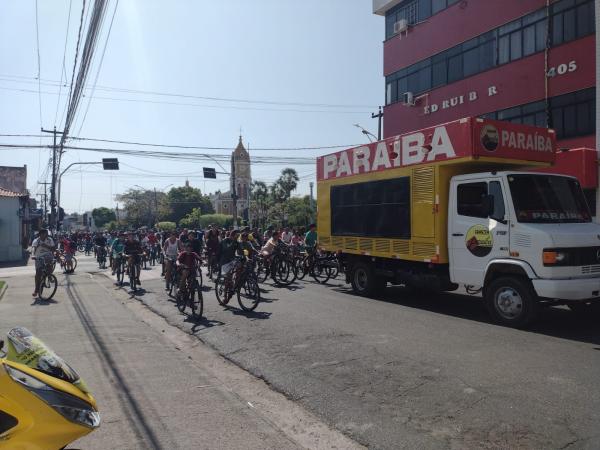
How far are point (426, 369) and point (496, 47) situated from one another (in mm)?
17380

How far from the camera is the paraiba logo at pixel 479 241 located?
8805mm

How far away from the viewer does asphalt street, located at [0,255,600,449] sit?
14.5ft

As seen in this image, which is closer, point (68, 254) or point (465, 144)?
point (465, 144)

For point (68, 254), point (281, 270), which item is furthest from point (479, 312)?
point (68, 254)

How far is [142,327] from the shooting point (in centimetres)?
937

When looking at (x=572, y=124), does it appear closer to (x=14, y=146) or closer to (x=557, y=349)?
(x=557, y=349)

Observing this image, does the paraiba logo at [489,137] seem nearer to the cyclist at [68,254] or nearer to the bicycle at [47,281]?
the bicycle at [47,281]

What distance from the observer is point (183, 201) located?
96938 millimetres

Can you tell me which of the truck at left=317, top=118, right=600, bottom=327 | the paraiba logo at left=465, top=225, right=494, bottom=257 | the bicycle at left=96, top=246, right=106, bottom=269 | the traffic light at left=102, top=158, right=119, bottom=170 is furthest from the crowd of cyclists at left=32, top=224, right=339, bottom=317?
the traffic light at left=102, top=158, right=119, bottom=170

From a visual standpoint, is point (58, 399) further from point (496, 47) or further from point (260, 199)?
point (260, 199)

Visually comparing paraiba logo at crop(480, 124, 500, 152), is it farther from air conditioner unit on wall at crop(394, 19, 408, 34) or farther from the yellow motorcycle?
air conditioner unit on wall at crop(394, 19, 408, 34)

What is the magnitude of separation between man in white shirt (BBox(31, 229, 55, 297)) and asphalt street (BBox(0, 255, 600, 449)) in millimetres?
4110

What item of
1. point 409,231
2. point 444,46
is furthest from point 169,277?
point 444,46

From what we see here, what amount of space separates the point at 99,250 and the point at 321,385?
67.8 feet
